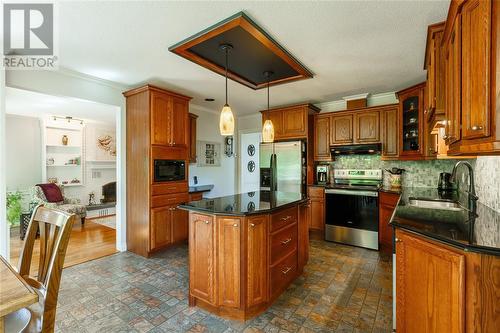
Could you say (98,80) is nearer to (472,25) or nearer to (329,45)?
(329,45)

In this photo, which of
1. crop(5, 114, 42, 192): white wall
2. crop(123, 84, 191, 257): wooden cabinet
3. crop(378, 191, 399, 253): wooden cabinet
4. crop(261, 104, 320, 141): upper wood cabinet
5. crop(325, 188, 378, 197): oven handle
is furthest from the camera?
crop(5, 114, 42, 192): white wall

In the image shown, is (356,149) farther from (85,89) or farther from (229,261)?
(85,89)

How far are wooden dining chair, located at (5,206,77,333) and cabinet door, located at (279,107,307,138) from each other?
372 centimetres

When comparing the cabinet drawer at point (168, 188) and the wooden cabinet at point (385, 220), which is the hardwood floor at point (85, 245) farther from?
the wooden cabinet at point (385, 220)

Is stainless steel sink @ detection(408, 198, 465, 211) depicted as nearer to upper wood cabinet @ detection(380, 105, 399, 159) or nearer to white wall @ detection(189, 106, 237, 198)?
upper wood cabinet @ detection(380, 105, 399, 159)

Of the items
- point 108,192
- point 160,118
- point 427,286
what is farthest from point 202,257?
point 108,192

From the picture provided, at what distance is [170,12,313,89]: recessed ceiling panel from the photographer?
78.4 inches

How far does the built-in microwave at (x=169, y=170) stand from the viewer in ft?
11.0

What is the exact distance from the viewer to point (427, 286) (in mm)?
1309

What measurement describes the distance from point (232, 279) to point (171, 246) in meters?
2.14

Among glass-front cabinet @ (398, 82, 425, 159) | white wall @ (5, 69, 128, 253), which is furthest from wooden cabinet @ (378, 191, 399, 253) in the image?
white wall @ (5, 69, 128, 253)

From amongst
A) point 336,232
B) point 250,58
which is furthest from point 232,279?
point 336,232

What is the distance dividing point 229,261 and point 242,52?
2.03 meters

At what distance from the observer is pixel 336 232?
3.81m
